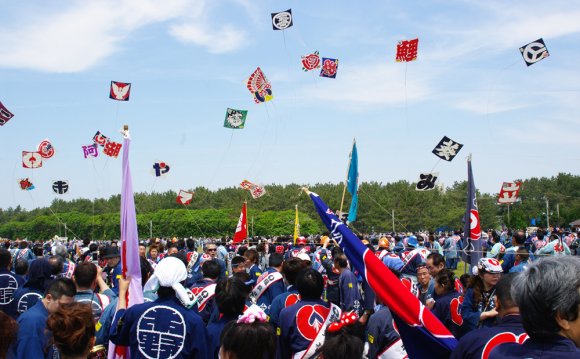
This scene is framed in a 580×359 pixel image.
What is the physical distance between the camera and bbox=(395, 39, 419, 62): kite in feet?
65.5

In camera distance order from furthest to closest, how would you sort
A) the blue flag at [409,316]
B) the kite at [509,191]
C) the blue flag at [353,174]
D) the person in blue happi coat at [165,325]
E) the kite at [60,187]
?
the kite at [60,187] < the kite at [509,191] < the blue flag at [353,174] < the person in blue happi coat at [165,325] < the blue flag at [409,316]

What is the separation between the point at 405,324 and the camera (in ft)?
11.3

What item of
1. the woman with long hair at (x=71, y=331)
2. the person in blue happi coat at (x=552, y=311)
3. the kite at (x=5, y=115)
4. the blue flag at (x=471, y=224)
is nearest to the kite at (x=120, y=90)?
the kite at (x=5, y=115)

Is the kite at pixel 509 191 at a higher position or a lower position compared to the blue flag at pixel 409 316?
higher

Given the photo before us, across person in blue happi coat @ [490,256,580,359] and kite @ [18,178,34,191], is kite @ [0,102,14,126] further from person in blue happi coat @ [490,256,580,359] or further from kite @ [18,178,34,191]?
person in blue happi coat @ [490,256,580,359]

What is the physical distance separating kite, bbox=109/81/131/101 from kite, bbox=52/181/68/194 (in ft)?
39.9

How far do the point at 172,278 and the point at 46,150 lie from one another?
2960 centimetres

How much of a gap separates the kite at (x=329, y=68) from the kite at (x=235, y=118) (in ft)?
14.2

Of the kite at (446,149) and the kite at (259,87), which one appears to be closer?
the kite at (446,149)

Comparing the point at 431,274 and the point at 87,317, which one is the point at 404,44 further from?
the point at 87,317

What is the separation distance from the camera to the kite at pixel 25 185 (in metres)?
35.7

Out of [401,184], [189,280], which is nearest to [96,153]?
[189,280]

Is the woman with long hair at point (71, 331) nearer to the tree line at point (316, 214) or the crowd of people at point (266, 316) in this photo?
the crowd of people at point (266, 316)

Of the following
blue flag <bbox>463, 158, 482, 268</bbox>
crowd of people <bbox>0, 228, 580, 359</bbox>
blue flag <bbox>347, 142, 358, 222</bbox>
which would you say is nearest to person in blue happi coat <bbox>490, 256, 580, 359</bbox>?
crowd of people <bbox>0, 228, 580, 359</bbox>
